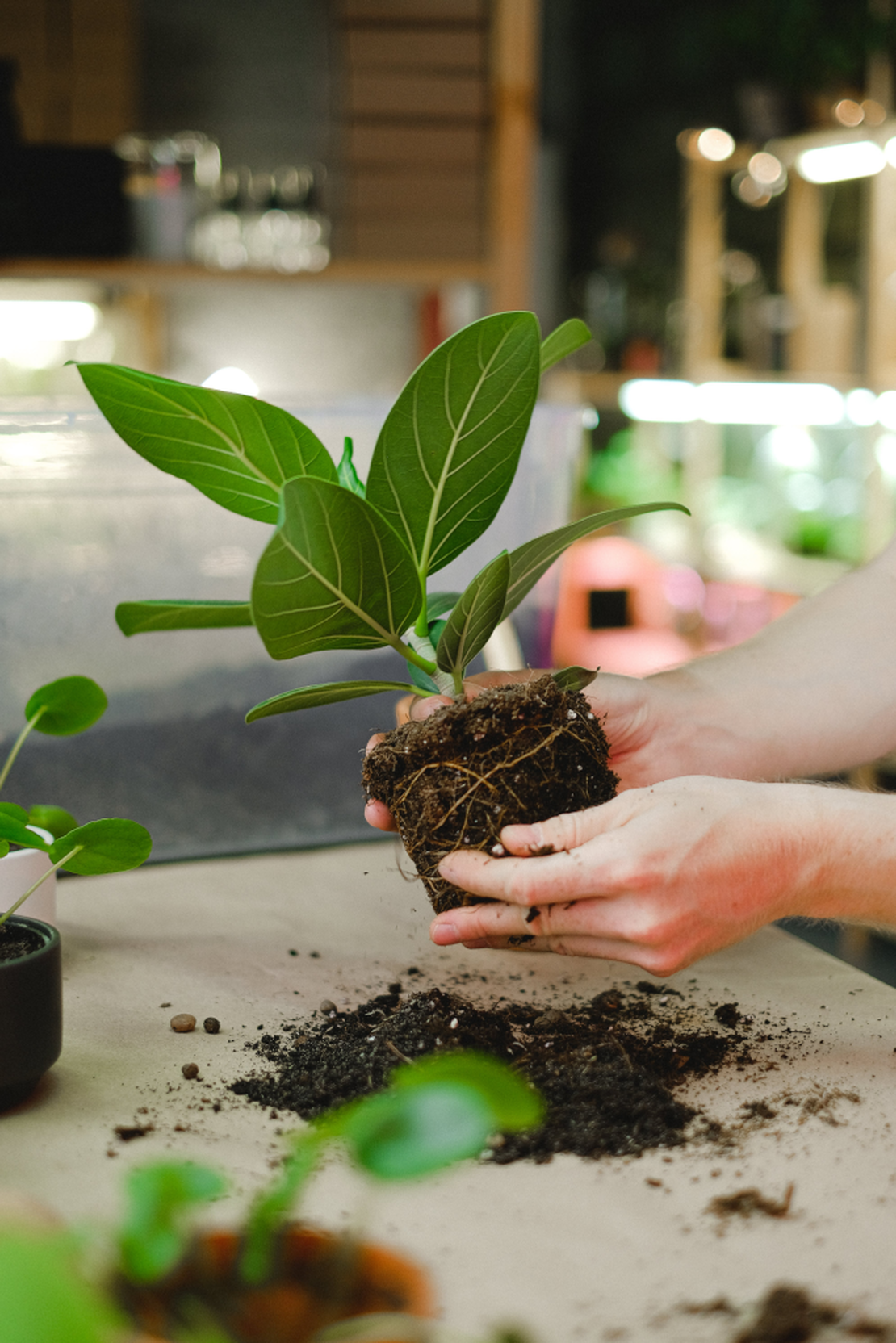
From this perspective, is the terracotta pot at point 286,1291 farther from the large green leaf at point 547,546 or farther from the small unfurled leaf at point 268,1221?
the large green leaf at point 547,546

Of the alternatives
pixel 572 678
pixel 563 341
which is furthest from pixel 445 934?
pixel 563 341

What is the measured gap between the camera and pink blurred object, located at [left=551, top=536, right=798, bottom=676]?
3383mm

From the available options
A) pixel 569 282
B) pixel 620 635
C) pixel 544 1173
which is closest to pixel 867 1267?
pixel 544 1173

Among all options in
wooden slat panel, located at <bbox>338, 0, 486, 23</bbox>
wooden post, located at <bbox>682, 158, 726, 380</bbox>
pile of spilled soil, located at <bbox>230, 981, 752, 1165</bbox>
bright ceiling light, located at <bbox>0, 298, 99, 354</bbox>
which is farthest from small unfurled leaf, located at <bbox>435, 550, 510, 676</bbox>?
wooden post, located at <bbox>682, 158, 726, 380</bbox>

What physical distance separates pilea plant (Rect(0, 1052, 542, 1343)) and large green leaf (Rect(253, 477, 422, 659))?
0.31 m

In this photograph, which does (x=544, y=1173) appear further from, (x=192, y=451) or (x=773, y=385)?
(x=773, y=385)

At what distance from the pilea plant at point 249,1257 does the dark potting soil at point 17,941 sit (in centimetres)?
27

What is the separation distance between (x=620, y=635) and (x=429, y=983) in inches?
113

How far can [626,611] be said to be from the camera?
145 inches

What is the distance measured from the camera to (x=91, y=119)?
2514mm

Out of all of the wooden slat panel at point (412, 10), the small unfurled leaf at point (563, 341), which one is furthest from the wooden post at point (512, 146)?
the small unfurled leaf at point (563, 341)

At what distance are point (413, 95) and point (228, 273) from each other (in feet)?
1.67

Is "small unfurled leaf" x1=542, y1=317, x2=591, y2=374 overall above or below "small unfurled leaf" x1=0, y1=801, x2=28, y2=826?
above

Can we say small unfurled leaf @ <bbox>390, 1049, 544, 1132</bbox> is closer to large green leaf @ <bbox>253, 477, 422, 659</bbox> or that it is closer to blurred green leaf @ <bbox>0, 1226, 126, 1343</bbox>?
blurred green leaf @ <bbox>0, 1226, 126, 1343</bbox>
